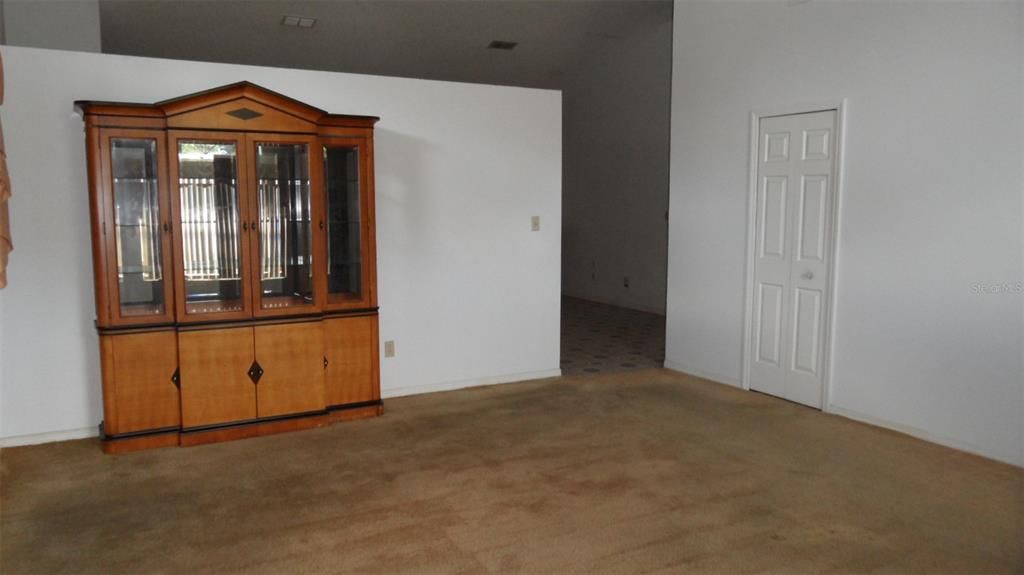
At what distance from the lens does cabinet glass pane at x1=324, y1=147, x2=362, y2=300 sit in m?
4.45

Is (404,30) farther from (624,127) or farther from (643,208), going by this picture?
(643,208)

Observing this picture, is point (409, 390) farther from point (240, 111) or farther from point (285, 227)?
point (240, 111)

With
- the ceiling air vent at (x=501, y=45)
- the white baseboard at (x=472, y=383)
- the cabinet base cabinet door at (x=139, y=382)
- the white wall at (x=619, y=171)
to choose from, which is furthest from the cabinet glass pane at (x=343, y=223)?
the ceiling air vent at (x=501, y=45)

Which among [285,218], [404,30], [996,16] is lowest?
[285,218]

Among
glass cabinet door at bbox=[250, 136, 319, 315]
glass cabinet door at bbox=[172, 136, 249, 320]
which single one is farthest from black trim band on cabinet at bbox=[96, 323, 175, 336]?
glass cabinet door at bbox=[250, 136, 319, 315]

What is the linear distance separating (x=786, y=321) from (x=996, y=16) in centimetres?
222

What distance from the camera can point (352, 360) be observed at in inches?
Result: 180

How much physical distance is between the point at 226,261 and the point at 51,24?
342 centimetres

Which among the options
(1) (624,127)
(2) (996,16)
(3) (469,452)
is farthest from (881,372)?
(1) (624,127)

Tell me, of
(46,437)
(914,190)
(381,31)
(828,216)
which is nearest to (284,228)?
(46,437)

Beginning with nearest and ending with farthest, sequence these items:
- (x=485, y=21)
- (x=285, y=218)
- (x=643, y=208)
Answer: (x=285, y=218) < (x=485, y=21) < (x=643, y=208)

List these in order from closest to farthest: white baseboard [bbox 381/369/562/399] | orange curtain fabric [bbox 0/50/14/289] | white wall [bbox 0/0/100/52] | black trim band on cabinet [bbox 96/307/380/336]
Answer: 1. orange curtain fabric [bbox 0/50/14/289]
2. black trim band on cabinet [bbox 96/307/380/336]
3. white baseboard [bbox 381/369/562/399]
4. white wall [bbox 0/0/100/52]

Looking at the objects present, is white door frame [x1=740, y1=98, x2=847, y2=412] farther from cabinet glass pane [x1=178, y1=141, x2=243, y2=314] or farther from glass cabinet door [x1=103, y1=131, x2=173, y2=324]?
glass cabinet door [x1=103, y1=131, x2=173, y2=324]

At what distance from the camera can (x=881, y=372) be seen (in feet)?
14.5
